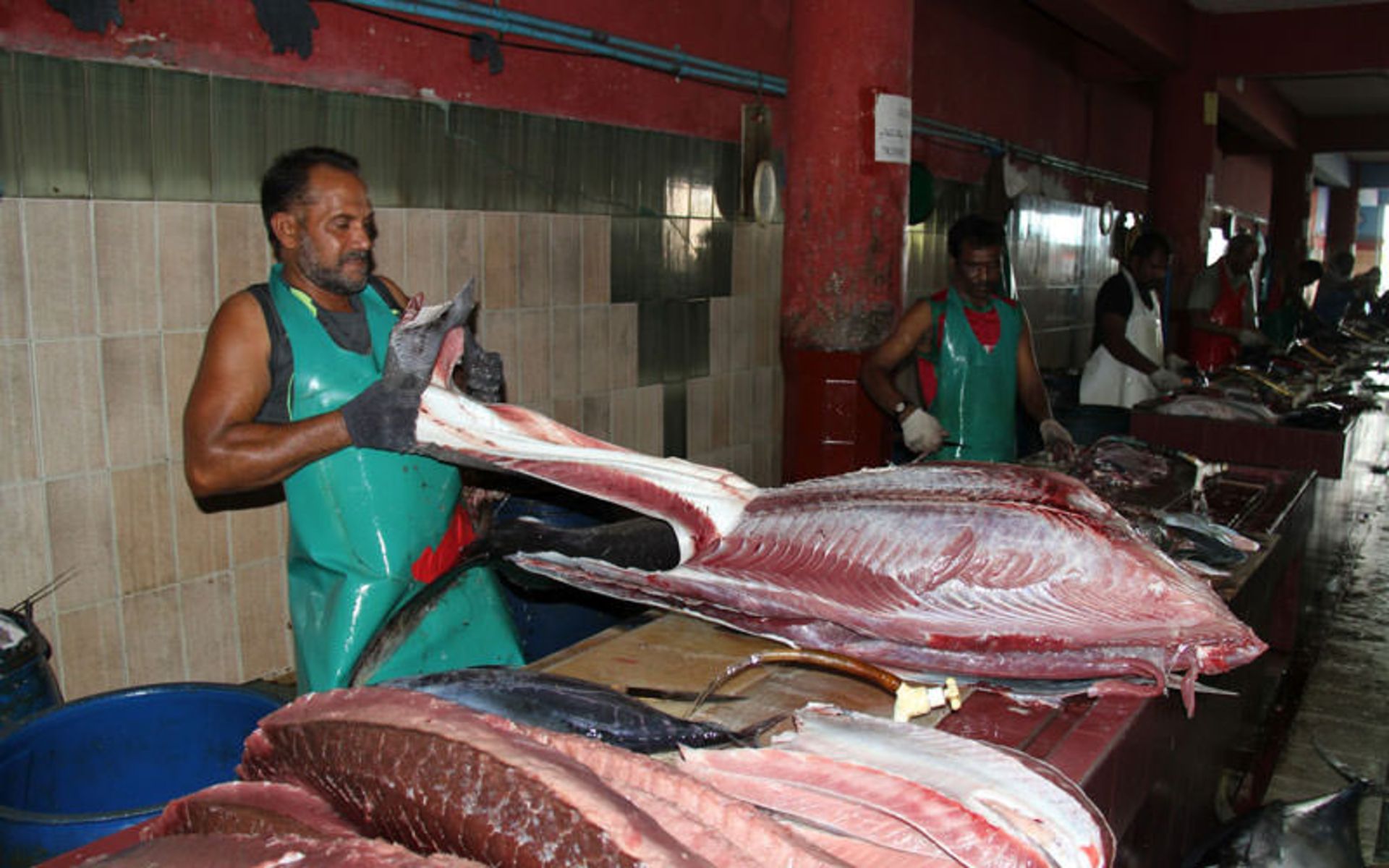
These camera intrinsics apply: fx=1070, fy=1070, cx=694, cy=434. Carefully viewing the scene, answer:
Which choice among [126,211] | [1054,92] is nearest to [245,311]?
[126,211]

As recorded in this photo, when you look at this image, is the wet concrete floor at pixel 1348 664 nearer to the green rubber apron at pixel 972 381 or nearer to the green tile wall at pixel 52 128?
the green rubber apron at pixel 972 381

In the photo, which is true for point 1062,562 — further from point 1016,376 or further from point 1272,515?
point 1016,376

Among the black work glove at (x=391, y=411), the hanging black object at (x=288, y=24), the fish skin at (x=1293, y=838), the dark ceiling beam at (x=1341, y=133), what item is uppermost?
the dark ceiling beam at (x=1341, y=133)

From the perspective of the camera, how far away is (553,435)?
213 centimetres

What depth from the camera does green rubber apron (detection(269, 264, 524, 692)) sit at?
8.18ft

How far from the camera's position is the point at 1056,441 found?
170 inches

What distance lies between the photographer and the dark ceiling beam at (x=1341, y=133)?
20.0 m

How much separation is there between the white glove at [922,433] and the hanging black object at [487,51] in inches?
89.4

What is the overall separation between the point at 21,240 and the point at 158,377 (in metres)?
0.55

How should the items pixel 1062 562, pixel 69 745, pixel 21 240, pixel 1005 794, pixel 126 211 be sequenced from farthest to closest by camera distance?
1. pixel 126 211
2. pixel 21 240
3. pixel 69 745
4. pixel 1062 562
5. pixel 1005 794

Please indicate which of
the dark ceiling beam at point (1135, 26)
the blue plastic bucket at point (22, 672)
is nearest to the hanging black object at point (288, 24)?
the blue plastic bucket at point (22, 672)

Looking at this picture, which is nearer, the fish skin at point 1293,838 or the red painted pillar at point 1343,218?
the fish skin at point 1293,838

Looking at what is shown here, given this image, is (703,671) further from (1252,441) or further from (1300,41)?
(1300,41)

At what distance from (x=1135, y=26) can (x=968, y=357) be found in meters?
7.03
